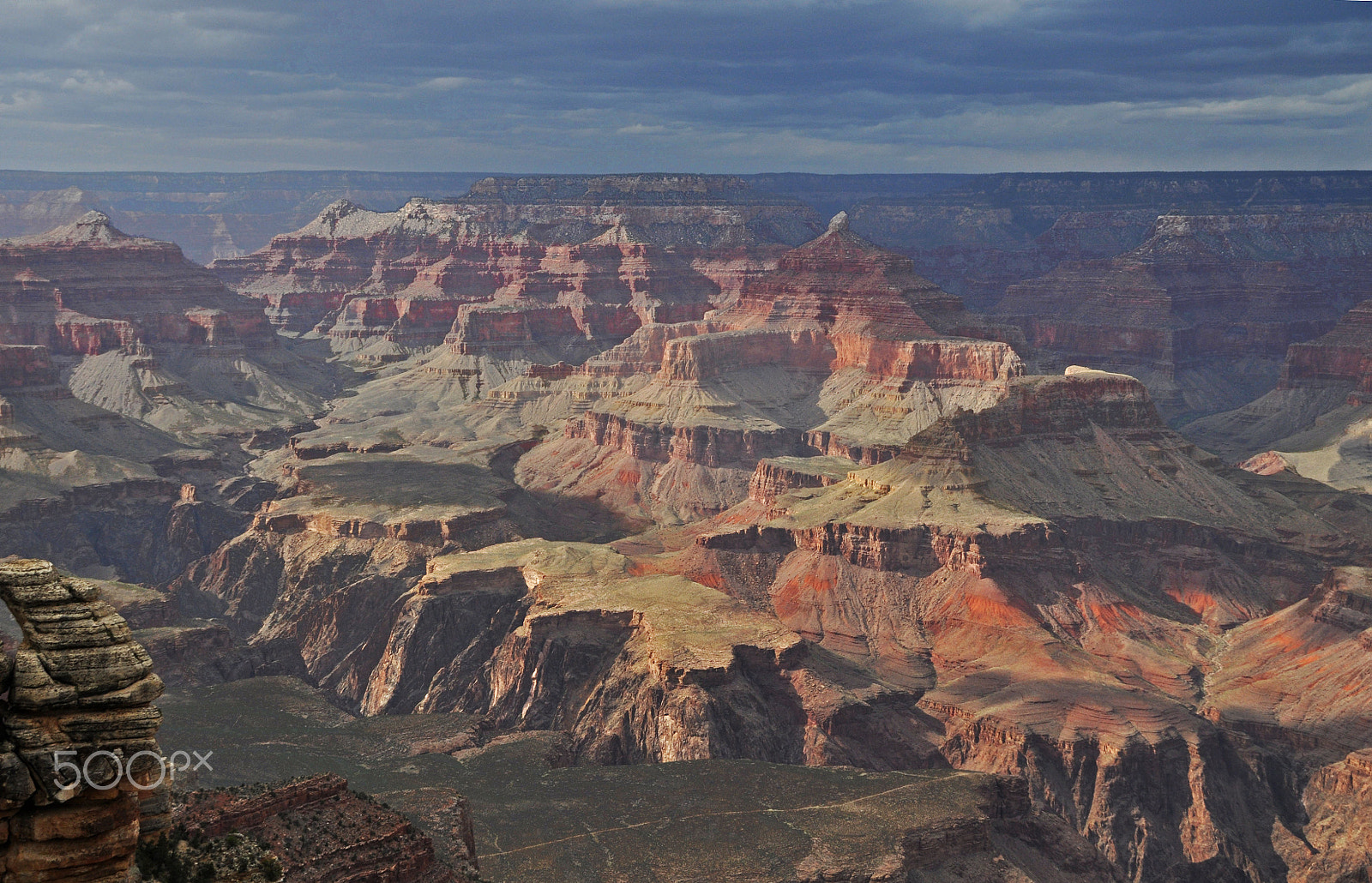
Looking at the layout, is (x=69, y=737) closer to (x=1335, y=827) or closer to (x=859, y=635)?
(x=1335, y=827)

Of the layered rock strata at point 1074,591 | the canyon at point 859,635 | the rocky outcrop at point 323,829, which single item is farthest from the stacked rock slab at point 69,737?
the layered rock strata at point 1074,591

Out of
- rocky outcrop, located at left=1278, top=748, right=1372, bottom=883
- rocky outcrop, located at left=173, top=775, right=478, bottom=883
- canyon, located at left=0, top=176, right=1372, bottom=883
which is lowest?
rocky outcrop, located at left=1278, top=748, right=1372, bottom=883

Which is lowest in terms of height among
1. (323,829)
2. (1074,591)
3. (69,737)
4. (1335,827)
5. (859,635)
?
(1335,827)

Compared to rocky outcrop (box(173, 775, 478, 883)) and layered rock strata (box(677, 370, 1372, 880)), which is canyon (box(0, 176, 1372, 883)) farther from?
rocky outcrop (box(173, 775, 478, 883))

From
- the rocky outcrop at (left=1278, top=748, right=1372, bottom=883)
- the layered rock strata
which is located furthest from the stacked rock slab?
the rocky outcrop at (left=1278, top=748, right=1372, bottom=883)

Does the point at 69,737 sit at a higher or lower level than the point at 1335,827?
higher

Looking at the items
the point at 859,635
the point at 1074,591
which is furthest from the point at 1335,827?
the point at 859,635

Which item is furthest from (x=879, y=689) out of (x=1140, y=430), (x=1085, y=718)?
(x=1140, y=430)

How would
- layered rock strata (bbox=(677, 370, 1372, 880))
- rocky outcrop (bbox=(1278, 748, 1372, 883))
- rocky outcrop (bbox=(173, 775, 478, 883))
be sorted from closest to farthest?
rocky outcrop (bbox=(173, 775, 478, 883)) → rocky outcrop (bbox=(1278, 748, 1372, 883)) → layered rock strata (bbox=(677, 370, 1372, 880))
